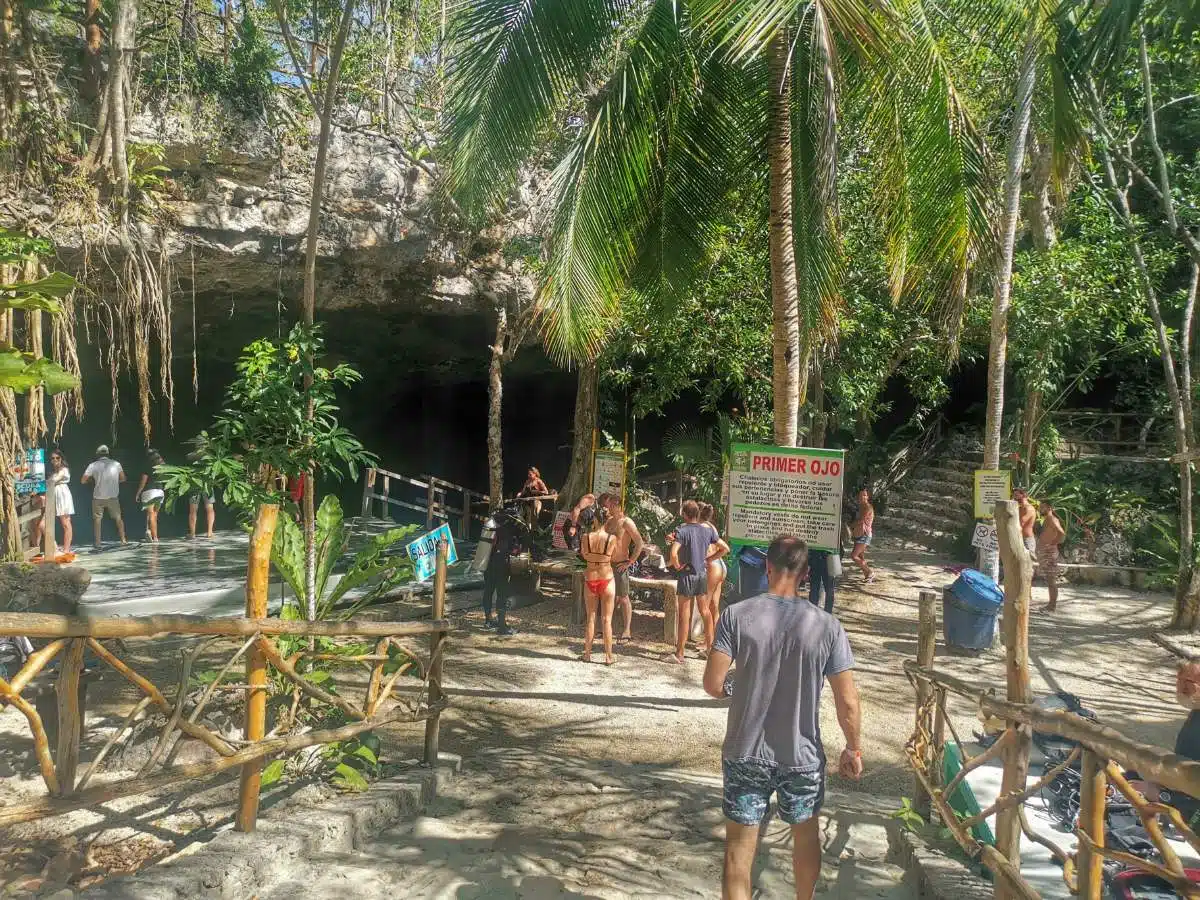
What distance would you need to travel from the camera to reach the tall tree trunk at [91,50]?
9.59 meters

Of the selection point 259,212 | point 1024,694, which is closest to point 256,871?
point 1024,694

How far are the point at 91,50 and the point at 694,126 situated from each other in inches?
292

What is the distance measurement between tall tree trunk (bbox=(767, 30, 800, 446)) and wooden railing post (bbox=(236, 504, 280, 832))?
12.0 ft

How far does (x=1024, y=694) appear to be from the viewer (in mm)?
3236

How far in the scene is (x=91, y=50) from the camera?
9.74 metres

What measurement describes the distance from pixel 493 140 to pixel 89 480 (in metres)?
8.97

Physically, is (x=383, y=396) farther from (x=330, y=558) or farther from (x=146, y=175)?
(x=330, y=558)

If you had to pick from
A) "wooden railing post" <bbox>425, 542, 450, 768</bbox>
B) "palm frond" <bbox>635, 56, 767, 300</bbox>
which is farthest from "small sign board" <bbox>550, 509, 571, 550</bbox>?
"wooden railing post" <bbox>425, 542, 450, 768</bbox>

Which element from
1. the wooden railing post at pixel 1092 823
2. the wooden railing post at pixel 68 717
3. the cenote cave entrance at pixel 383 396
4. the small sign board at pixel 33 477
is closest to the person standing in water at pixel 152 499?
the cenote cave entrance at pixel 383 396

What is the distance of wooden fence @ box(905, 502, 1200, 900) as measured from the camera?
7.66 feet

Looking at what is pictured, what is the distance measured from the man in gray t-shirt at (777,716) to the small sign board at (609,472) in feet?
20.5

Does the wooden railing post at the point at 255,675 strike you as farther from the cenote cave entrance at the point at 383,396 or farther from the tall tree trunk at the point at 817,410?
the tall tree trunk at the point at 817,410

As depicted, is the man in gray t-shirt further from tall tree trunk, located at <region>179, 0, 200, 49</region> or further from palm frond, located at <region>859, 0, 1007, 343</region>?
tall tree trunk, located at <region>179, 0, 200, 49</region>

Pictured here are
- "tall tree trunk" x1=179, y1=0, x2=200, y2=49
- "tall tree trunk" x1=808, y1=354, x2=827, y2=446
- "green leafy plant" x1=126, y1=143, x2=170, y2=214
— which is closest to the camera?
"green leafy plant" x1=126, y1=143, x2=170, y2=214
